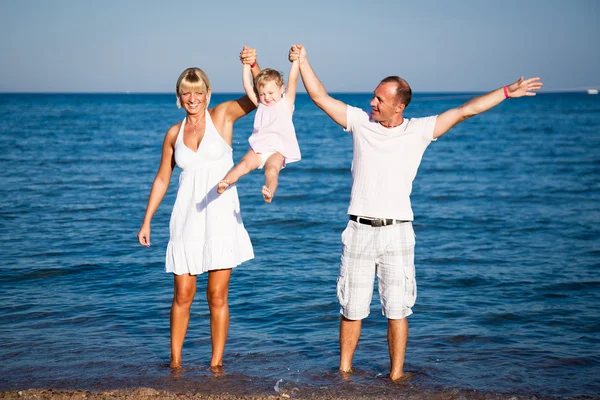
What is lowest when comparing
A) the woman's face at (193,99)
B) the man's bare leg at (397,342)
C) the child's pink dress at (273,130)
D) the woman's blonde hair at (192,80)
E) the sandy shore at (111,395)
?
the sandy shore at (111,395)

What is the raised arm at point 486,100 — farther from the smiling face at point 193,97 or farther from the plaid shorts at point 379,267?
the smiling face at point 193,97

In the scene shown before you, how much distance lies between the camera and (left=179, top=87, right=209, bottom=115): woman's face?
484 centimetres

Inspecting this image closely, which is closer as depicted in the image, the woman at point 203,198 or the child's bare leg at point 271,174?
the child's bare leg at point 271,174

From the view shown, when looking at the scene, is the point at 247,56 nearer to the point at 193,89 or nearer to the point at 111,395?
the point at 193,89

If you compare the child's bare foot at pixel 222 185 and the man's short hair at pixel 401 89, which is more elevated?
the man's short hair at pixel 401 89

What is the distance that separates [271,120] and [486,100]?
147 centimetres

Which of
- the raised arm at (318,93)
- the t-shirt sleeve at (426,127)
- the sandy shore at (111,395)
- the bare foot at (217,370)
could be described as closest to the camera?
the sandy shore at (111,395)

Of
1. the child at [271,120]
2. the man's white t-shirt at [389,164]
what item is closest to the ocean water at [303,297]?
the man's white t-shirt at [389,164]

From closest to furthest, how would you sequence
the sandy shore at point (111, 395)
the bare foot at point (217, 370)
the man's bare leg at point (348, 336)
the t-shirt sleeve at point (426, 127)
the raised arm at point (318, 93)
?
the sandy shore at point (111, 395) < the t-shirt sleeve at point (426, 127) < the raised arm at point (318, 93) < the man's bare leg at point (348, 336) < the bare foot at point (217, 370)

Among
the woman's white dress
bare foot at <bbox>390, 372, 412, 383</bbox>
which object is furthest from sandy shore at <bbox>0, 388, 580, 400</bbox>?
the woman's white dress

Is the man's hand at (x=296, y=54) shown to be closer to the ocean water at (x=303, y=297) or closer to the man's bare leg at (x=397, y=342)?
the man's bare leg at (x=397, y=342)

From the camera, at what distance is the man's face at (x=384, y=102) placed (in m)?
4.64

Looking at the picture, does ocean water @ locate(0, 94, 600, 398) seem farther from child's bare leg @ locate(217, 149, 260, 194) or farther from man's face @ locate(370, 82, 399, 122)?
man's face @ locate(370, 82, 399, 122)

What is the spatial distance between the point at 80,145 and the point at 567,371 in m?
25.1
